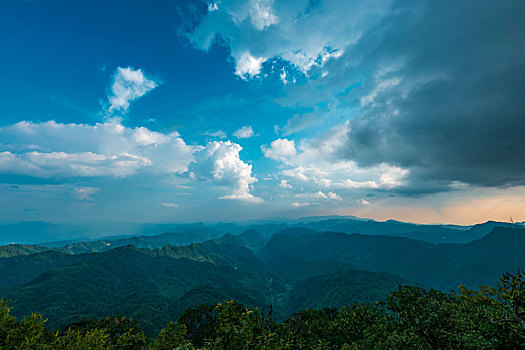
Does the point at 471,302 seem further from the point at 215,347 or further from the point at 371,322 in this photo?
the point at 215,347

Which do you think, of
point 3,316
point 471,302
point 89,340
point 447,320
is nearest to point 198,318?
point 89,340

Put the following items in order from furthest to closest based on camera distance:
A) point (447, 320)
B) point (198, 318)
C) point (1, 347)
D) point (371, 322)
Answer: point (198, 318) → point (371, 322) → point (447, 320) → point (1, 347)

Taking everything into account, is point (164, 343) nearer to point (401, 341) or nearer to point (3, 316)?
point (3, 316)

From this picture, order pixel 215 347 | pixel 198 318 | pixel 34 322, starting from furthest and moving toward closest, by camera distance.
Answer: pixel 198 318 → pixel 34 322 → pixel 215 347

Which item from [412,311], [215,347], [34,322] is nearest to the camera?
[215,347]

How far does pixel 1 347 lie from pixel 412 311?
172 ft

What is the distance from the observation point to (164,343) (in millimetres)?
18875

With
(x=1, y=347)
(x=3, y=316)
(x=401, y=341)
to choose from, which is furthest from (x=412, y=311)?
(x=3, y=316)

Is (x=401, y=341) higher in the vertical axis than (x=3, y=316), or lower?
lower

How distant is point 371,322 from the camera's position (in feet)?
149

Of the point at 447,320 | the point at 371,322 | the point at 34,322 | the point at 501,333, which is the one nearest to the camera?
the point at 501,333

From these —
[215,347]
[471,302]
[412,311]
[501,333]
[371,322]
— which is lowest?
[371,322]

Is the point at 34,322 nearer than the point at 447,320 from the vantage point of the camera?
Yes

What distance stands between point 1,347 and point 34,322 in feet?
19.4
